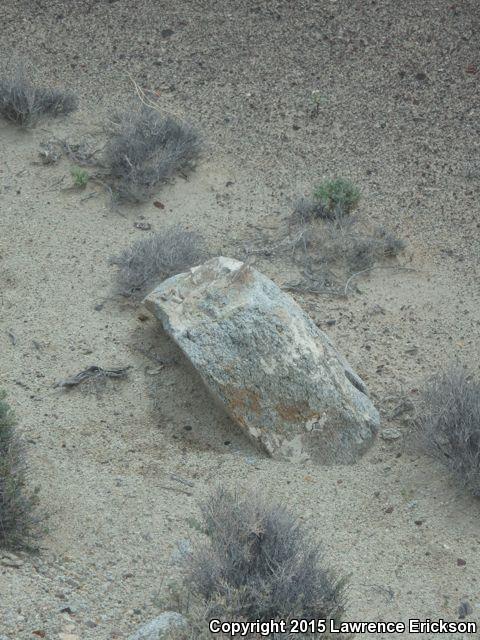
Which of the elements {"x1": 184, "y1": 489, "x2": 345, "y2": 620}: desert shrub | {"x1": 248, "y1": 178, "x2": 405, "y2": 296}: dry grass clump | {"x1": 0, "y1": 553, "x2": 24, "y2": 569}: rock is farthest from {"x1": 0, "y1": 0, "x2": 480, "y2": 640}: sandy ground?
{"x1": 184, "y1": 489, "x2": 345, "y2": 620}: desert shrub

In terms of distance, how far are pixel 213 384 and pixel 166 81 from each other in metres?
3.97

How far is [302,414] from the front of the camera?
5422 millimetres

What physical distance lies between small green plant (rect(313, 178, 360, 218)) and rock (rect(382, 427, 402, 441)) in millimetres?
2049

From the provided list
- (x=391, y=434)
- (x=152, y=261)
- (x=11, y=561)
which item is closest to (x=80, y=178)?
(x=152, y=261)

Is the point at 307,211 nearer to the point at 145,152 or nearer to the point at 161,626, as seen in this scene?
the point at 145,152

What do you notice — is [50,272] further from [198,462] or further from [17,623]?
[17,623]

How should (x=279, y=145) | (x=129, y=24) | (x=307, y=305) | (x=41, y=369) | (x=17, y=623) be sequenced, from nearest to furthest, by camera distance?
(x=17, y=623)
(x=41, y=369)
(x=307, y=305)
(x=279, y=145)
(x=129, y=24)

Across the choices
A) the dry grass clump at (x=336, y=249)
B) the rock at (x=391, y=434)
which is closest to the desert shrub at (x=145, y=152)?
the dry grass clump at (x=336, y=249)

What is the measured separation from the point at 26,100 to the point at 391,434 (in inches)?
164

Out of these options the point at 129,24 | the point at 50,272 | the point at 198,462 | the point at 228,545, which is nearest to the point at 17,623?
the point at 228,545

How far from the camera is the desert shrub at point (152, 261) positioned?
6.51 meters

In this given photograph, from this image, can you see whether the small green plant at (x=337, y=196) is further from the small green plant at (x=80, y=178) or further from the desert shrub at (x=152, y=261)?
the small green plant at (x=80, y=178)

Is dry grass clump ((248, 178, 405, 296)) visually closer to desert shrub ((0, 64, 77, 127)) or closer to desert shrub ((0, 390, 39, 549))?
desert shrub ((0, 64, 77, 127))

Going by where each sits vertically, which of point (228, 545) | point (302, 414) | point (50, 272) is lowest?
point (50, 272)
